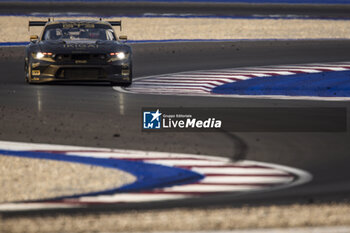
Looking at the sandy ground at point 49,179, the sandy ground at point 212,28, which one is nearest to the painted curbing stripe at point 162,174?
the sandy ground at point 49,179

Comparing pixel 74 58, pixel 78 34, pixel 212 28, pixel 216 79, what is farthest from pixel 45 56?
pixel 212 28

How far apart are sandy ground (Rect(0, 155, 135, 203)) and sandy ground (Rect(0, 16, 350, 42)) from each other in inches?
792

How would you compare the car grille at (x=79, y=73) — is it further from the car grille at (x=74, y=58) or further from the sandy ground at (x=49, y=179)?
the sandy ground at (x=49, y=179)

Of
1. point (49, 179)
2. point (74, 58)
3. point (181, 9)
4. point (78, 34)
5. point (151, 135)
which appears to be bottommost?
point (181, 9)

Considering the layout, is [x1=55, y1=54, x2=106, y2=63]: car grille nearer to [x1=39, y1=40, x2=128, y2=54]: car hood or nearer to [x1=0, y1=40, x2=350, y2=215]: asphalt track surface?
[x1=39, y1=40, x2=128, y2=54]: car hood

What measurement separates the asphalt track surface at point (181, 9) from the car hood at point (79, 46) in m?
18.8

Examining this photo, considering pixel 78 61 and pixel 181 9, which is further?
pixel 181 9

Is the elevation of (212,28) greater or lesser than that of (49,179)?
lesser

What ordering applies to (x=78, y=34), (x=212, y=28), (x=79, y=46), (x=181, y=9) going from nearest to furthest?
(x=79, y=46) → (x=78, y=34) → (x=212, y=28) → (x=181, y=9)

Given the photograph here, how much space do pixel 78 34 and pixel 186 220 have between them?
1062 cm

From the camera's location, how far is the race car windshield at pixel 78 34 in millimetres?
16438

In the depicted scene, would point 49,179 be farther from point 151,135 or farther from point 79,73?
point 79,73

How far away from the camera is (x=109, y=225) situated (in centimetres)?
630

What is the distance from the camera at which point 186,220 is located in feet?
21.2
